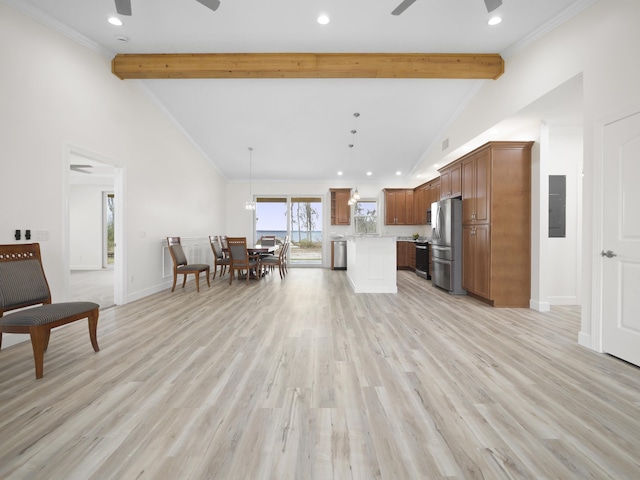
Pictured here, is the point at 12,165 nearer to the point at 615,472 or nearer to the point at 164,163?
the point at 164,163

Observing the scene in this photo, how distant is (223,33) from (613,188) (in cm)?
447

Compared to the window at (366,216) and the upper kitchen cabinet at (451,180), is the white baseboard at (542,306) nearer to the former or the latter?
the upper kitchen cabinet at (451,180)

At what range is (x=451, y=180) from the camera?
220 inches

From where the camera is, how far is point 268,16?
131 inches

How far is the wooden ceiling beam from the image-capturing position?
4082 mm

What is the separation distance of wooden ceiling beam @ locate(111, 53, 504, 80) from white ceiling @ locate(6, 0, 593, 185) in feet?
0.32

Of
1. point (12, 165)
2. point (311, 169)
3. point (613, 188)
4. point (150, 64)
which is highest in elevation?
point (150, 64)

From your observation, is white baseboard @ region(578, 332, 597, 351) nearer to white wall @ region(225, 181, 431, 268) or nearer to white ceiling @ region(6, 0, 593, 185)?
white ceiling @ region(6, 0, 593, 185)

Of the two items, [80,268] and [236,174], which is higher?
[236,174]

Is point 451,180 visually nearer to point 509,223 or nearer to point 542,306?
point 509,223

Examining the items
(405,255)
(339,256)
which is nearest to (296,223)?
(339,256)

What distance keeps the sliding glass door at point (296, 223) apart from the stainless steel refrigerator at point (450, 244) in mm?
4438

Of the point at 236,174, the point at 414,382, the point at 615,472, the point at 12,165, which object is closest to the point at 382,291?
the point at 414,382

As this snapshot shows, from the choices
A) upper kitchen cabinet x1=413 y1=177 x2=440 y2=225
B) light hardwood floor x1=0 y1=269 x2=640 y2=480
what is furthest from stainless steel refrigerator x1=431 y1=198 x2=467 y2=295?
upper kitchen cabinet x1=413 y1=177 x2=440 y2=225
